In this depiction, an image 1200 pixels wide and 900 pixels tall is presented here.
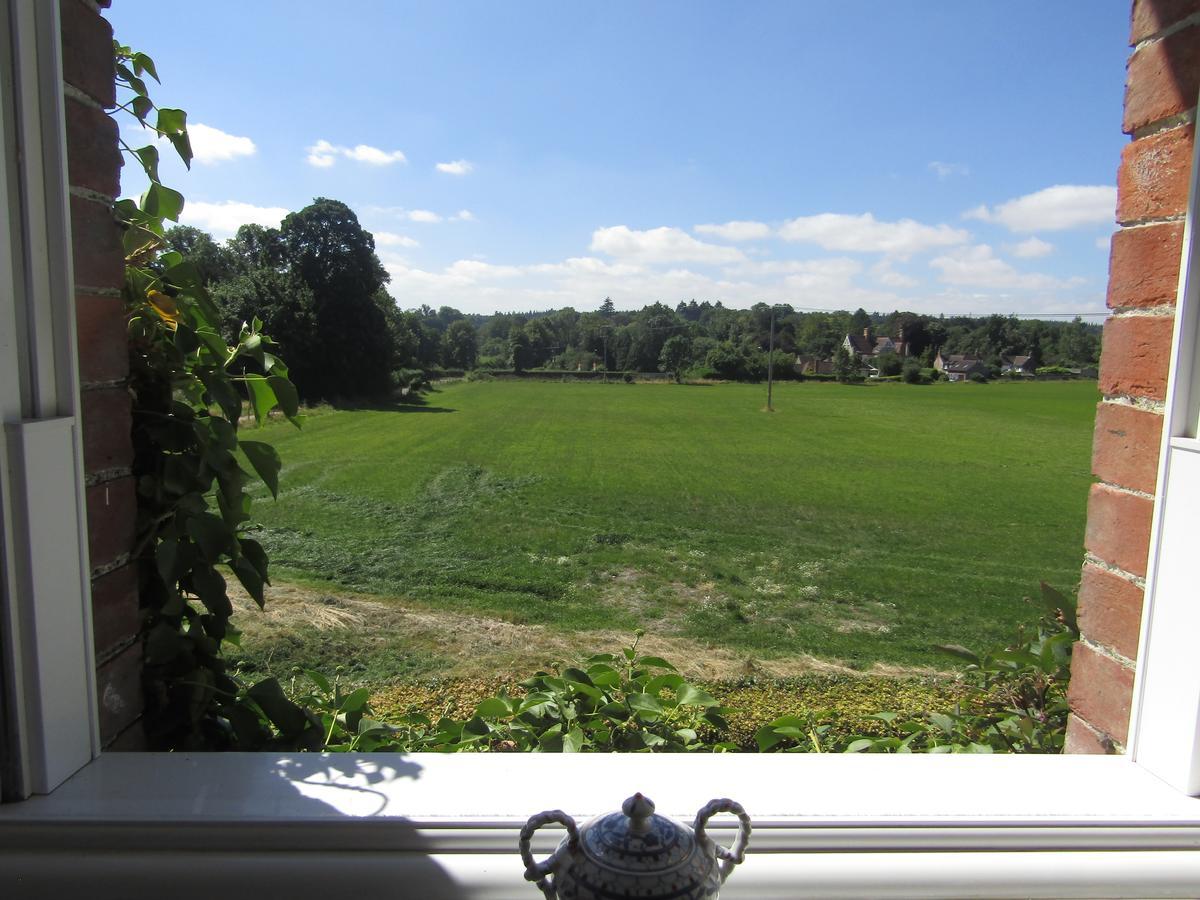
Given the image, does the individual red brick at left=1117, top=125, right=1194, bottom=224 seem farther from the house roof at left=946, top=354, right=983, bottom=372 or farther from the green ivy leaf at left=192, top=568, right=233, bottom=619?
the house roof at left=946, top=354, right=983, bottom=372

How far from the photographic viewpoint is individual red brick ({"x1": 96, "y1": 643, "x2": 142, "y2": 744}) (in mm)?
1076

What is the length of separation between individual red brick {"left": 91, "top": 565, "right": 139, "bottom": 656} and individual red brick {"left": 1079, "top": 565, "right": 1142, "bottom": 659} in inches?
57.9

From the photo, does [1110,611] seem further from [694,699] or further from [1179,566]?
[694,699]

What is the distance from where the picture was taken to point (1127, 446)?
1117mm

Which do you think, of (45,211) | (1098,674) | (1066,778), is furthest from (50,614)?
(1098,674)

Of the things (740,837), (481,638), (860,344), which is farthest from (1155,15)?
(860,344)

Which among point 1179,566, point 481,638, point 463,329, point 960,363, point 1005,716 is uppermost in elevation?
point 463,329

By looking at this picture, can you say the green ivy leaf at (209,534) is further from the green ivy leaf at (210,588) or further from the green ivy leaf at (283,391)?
the green ivy leaf at (283,391)

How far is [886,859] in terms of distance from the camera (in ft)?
2.99

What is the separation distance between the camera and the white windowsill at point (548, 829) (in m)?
0.88

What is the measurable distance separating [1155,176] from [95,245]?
1.48 metres

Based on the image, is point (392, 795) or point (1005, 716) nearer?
point (392, 795)

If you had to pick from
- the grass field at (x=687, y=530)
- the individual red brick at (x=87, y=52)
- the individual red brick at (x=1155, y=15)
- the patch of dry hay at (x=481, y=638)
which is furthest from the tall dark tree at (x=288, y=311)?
A: the individual red brick at (x=1155, y=15)

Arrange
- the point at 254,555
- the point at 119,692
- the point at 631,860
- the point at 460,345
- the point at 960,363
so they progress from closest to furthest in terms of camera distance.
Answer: the point at 631,860 → the point at 119,692 → the point at 254,555 → the point at 460,345 → the point at 960,363
